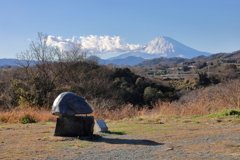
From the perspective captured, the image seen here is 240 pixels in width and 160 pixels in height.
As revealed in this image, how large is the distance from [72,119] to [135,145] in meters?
2.11

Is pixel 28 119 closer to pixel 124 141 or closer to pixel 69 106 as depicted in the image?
pixel 69 106

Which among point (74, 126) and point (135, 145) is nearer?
point (135, 145)

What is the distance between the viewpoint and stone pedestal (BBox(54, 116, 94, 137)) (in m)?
7.88

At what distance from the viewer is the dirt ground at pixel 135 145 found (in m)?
5.68

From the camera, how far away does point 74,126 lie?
7.89 metres

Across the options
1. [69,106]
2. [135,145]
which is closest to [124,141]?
[135,145]

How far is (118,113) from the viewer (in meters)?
15.0

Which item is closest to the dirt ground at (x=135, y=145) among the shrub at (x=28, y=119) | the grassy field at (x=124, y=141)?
the grassy field at (x=124, y=141)

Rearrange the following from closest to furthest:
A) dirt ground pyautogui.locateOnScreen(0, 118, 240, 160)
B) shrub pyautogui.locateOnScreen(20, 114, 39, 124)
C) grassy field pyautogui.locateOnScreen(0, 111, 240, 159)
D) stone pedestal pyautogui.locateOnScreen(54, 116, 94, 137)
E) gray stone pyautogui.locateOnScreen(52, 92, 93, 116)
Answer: dirt ground pyautogui.locateOnScreen(0, 118, 240, 160), grassy field pyautogui.locateOnScreen(0, 111, 240, 159), gray stone pyautogui.locateOnScreen(52, 92, 93, 116), stone pedestal pyautogui.locateOnScreen(54, 116, 94, 137), shrub pyautogui.locateOnScreen(20, 114, 39, 124)

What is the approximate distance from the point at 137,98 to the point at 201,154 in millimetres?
23962

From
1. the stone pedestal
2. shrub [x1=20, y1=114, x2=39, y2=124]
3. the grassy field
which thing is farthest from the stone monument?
shrub [x1=20, y1=114, x2=39, y2=124]

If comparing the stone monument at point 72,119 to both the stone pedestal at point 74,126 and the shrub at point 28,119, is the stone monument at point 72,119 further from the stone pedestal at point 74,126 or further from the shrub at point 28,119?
the shrub at point 28,119

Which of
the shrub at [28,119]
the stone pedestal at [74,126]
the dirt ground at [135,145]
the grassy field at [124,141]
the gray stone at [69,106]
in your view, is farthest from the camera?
the shrub at [28,119]

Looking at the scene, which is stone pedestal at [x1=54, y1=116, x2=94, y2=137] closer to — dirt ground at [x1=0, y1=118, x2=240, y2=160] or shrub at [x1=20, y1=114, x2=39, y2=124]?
dirt ground at [x1=0, y1=118, x2=240, y2=160]
